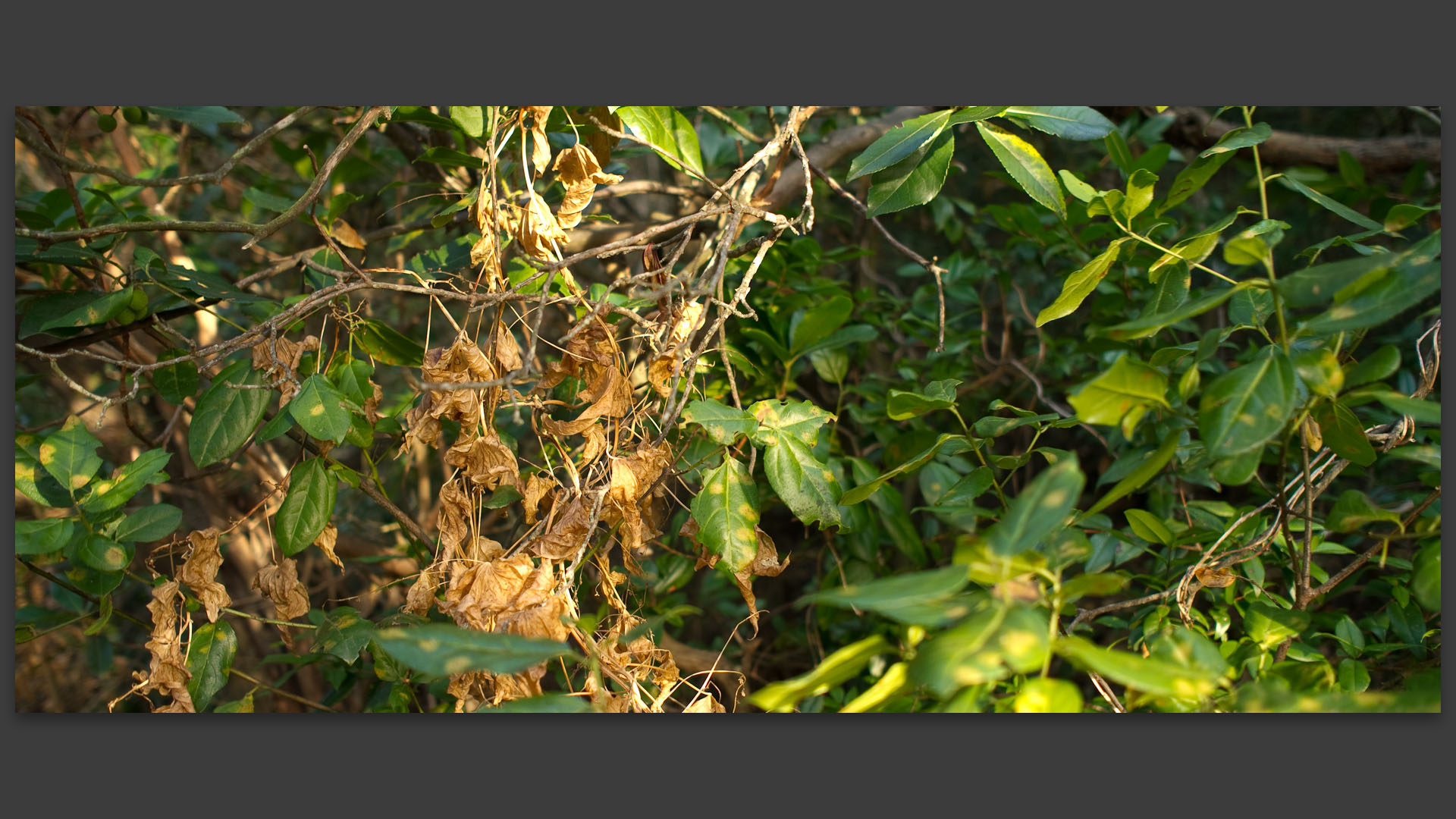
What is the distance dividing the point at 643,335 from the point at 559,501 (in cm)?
16

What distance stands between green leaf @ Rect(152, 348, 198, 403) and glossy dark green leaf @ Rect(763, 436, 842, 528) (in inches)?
27.8

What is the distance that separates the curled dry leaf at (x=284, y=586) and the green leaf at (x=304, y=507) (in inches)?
0.6

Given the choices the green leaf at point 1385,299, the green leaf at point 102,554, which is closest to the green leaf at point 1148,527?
the green leaf at point 1385,299

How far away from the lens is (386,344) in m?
0.93

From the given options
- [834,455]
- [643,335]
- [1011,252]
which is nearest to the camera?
[643,335]

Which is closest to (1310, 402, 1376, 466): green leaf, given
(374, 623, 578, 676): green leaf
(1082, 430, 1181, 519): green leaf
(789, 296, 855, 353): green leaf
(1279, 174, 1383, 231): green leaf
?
(1082, 430, 1181, 519): green leaf

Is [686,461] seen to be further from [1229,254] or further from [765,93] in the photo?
[1229,254]

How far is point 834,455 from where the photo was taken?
1189 mm

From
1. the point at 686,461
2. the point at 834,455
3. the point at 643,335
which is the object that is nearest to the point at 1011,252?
the point at 834,455

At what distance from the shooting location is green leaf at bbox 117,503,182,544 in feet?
2.93

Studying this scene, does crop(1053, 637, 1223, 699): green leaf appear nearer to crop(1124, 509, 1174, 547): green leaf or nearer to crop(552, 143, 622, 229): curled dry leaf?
crop(1124, 509, 1174, 547): green leaf

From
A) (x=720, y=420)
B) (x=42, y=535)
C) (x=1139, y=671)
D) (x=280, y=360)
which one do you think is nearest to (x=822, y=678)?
(x=1139, y=671)

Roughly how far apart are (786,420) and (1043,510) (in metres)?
0.35

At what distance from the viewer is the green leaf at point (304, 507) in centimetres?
85
